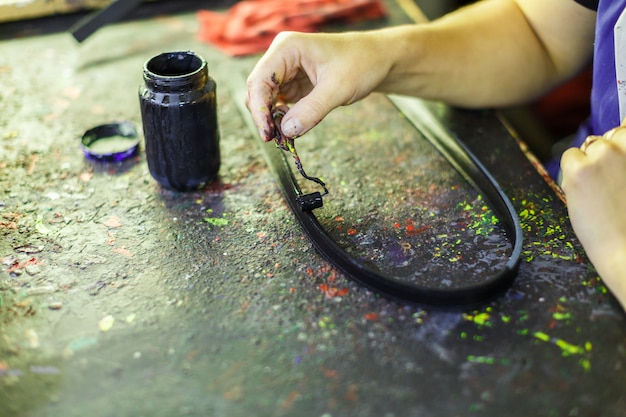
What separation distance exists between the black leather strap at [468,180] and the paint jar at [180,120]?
11 centimetres

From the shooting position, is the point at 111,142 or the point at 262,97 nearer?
the point at 262,97

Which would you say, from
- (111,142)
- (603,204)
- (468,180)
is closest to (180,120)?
(111,142)

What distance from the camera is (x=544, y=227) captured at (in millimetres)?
790

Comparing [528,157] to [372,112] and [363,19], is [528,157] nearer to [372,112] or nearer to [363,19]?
[372,112]

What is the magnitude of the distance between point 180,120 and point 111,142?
21 centimetres

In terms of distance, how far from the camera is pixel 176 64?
840mm

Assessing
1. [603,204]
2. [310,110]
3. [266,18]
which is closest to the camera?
[603,204]

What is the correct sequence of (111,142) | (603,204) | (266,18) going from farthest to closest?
1. (266,18)
2. (111,142)
3. (603,204)

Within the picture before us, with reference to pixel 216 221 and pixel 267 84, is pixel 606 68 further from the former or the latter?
pixel 216 221

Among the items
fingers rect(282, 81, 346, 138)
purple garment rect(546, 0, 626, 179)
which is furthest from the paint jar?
purple garment rect(546, 0, 626, 179)

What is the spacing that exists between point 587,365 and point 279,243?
0.36m

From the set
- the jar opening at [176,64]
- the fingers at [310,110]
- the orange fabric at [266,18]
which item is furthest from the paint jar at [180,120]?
the orange fabric at [266,18]

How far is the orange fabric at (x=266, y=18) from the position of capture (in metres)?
1.22

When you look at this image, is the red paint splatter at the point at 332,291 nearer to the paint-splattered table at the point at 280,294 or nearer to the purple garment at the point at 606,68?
the paint-splattered table at the point at 280,294
